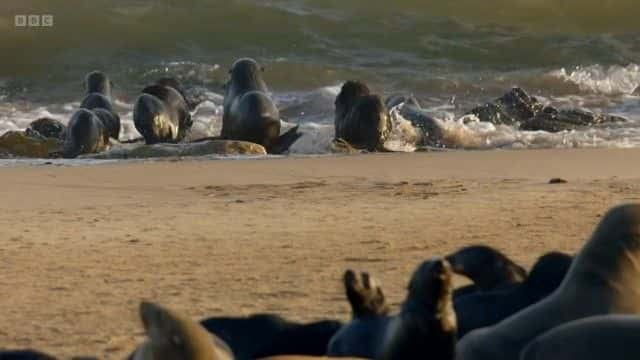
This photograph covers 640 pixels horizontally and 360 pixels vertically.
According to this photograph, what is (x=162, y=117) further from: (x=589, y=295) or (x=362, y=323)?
(x=589, y=295)

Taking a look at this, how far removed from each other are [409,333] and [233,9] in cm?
2730

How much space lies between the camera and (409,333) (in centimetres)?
360

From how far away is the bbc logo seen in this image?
29469 mm

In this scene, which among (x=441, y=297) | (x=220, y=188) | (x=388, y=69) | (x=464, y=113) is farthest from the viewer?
(x=388, y=69)

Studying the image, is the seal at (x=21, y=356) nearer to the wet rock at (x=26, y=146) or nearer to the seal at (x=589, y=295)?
the seal at (x=589, y=295)

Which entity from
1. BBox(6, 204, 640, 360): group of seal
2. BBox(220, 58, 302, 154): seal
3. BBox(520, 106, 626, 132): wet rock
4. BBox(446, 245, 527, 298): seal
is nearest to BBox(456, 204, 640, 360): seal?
BBox(6, 204, 640, 360): group of seal

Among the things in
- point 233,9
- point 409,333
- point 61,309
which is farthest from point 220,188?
point 233,9

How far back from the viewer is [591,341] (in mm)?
3193

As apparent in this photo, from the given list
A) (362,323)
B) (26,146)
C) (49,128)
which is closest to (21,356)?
(362,323)

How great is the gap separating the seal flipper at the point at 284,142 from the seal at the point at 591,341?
11.0 meters

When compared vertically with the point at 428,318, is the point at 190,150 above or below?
below

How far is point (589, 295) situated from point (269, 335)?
0.94 m

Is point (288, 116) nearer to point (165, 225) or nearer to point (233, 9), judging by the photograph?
point (165, 225)

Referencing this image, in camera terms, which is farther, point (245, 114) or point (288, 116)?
point (288, 116)
